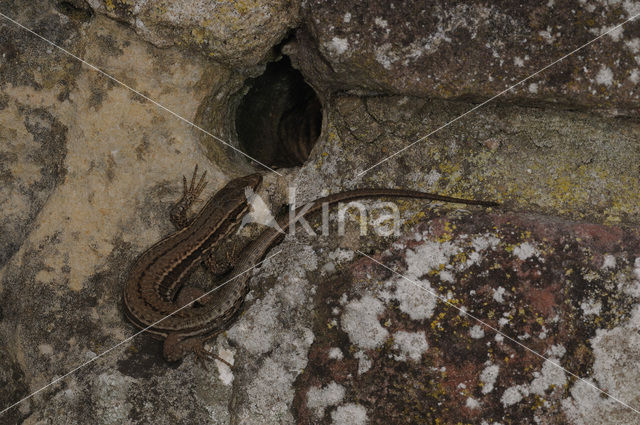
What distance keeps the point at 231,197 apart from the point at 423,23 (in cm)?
136

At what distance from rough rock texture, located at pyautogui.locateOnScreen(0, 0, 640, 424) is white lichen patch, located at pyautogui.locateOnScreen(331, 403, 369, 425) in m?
0.01

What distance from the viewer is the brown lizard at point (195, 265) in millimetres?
2650

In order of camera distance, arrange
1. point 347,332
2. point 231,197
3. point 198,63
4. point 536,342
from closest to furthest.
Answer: point 536,342 → point 347,332 → point 198,63 → point 231,197

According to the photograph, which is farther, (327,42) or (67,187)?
(67,187)

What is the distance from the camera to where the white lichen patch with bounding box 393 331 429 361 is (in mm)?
2326

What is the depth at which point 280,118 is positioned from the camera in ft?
13.0

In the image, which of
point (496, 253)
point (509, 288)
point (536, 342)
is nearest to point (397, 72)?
point (496, 253)

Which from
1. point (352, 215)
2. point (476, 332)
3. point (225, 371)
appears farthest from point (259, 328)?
point (476, 332)

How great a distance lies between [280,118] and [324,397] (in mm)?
2193

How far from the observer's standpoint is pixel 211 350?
2572 millimetres

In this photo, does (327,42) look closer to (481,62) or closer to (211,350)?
(481,62)

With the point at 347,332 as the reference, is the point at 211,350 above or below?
above

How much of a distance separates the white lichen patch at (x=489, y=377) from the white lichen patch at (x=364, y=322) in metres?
0.43

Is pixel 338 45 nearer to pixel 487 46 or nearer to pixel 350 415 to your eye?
pixel 487 46
